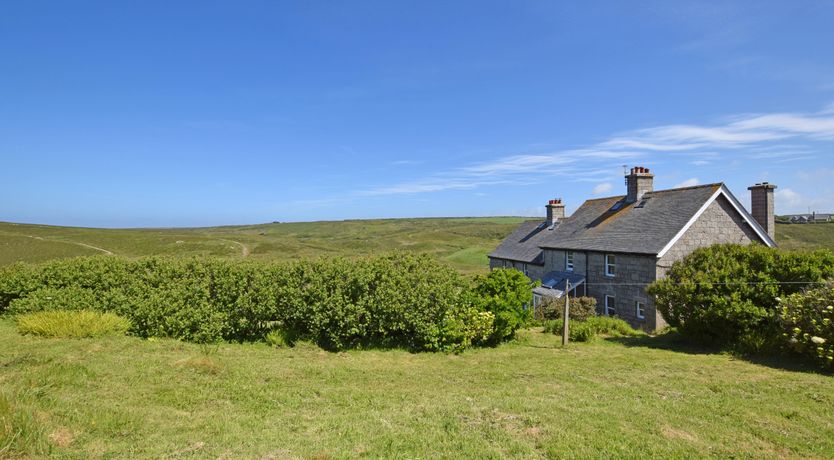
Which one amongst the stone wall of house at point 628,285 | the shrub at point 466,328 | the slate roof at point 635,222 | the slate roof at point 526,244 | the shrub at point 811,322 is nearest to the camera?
the shrub at point 811,322

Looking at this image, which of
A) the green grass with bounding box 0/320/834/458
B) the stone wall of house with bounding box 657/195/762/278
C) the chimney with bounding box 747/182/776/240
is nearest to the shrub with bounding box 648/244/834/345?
the green grass with bounding box 0/320/834/458

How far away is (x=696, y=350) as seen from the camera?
A: 15000 mm

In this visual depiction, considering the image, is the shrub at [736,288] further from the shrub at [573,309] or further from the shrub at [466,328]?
the shrub at [466,328]

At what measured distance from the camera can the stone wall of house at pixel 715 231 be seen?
2291 cm

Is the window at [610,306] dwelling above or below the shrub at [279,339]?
below

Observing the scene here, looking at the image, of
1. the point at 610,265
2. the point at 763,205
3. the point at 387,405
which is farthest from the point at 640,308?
the point at 387,405

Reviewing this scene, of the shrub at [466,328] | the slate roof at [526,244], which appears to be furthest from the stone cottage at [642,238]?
the shrub at [466,328]

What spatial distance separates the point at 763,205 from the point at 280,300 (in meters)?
25.8

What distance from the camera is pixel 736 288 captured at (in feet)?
47.4

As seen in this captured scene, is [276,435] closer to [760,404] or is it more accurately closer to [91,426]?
[91,426]

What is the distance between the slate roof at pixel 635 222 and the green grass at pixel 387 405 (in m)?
12.5

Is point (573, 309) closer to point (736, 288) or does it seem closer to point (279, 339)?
point (736, 288)

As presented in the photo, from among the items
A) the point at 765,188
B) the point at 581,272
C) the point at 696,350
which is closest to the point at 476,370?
the point at 696,350

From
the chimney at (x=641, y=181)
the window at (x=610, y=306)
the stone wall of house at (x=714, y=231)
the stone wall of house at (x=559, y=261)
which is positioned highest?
the chimney at (x=641, y=181)
